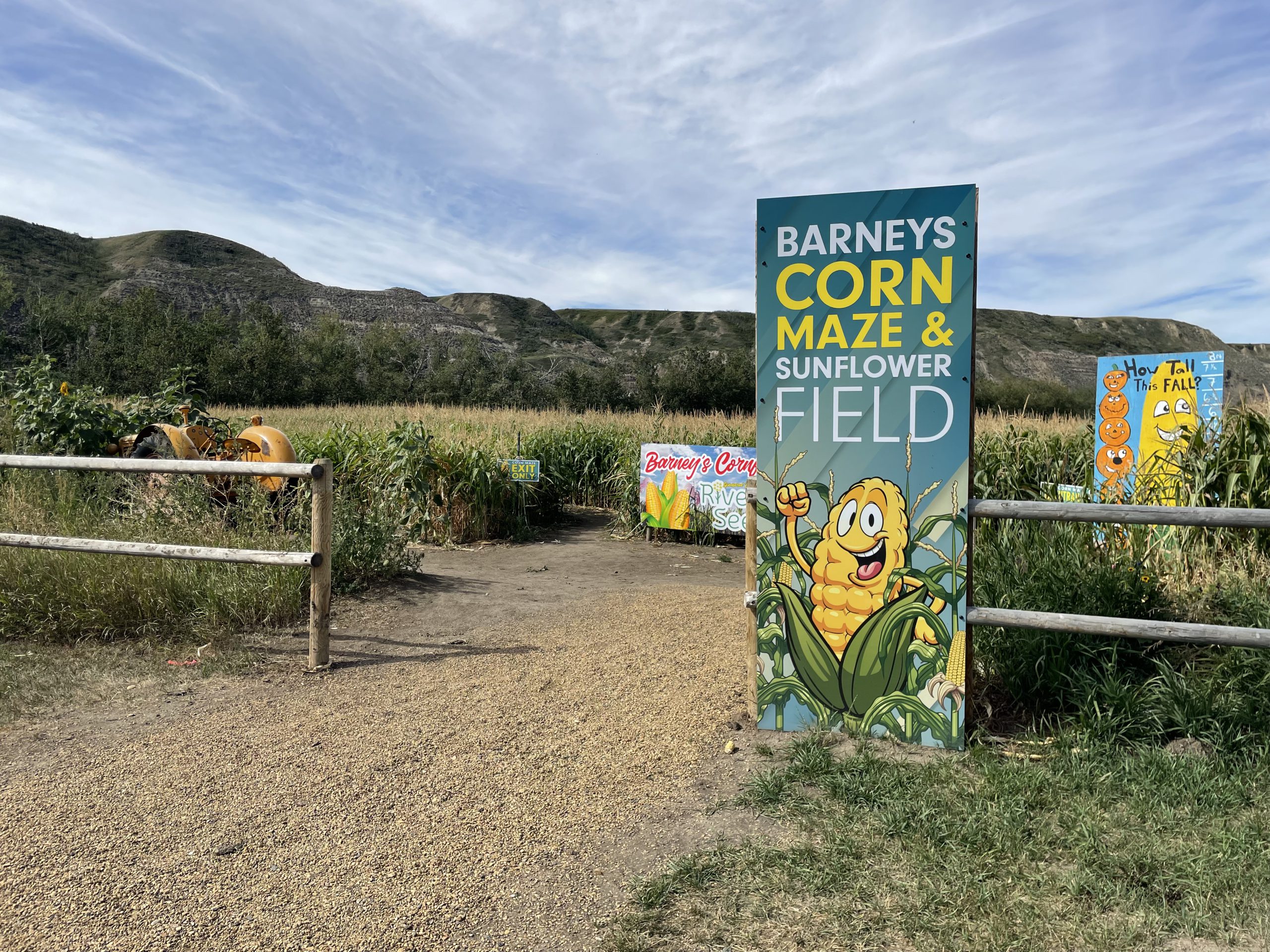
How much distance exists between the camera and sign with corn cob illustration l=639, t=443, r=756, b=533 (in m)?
10.5

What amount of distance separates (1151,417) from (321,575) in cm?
762

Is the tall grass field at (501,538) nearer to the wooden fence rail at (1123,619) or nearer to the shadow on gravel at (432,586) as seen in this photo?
the shadow on gravel at (432,586)

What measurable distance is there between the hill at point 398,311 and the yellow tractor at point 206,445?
6841 cm

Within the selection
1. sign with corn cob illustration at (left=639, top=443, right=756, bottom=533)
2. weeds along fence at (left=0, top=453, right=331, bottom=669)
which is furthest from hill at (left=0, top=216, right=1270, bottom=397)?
weeds along fence at (left=0, top=453, right=331, bottom=669)

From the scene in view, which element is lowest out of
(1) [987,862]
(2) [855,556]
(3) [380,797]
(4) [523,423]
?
(3) [380,797]

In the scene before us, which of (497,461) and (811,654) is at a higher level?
(497,461)

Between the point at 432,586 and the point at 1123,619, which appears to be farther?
the point at 432,586

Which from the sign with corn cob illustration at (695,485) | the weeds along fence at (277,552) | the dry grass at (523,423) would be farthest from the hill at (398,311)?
the weeds along fence at (277,552)

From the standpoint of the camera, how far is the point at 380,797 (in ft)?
10.9

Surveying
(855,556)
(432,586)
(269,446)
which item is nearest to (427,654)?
(432,586)

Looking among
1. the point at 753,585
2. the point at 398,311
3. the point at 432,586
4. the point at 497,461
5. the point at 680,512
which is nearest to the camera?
the point at 753,585

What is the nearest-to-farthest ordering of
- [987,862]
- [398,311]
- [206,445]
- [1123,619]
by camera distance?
[987,862]
[1123,619]
[206,445]
[398,311]

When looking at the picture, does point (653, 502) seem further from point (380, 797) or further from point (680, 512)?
point (380, 797)

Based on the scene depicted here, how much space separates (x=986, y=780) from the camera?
326cm
